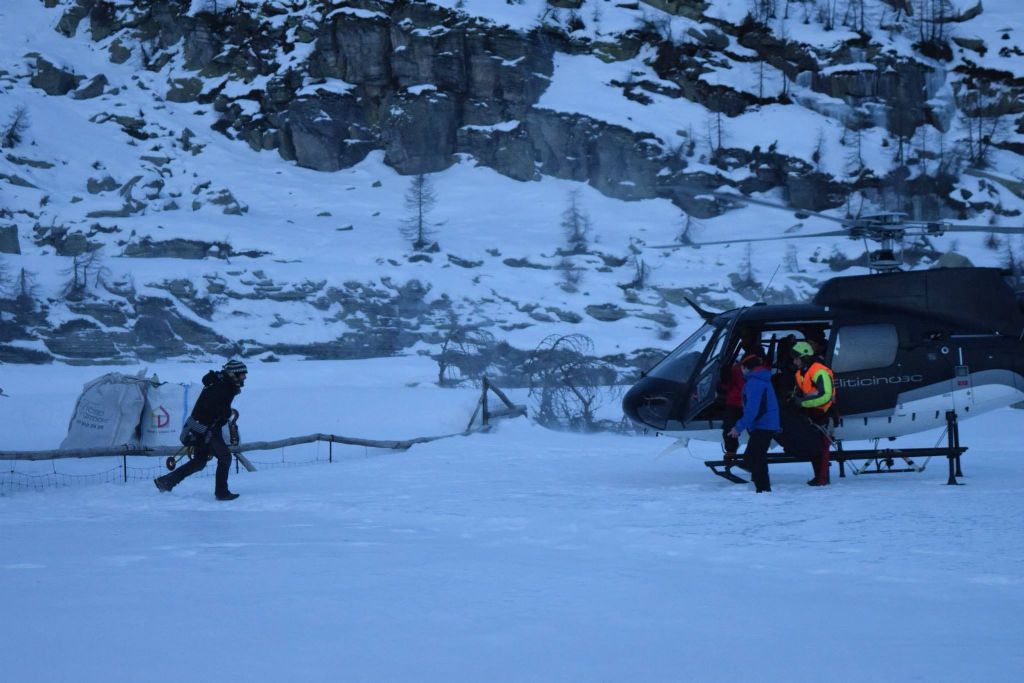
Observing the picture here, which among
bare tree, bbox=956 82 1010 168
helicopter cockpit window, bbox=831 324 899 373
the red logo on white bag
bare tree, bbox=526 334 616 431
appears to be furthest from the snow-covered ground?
bare tree, bbox=956 82 1010 168

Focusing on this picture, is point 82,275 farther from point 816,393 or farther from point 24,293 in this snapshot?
point 816,393

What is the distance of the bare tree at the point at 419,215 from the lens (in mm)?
50438

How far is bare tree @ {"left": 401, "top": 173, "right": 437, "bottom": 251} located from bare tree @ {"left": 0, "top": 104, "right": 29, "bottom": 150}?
2435 cm

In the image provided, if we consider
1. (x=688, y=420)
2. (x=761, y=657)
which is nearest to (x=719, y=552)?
(x=761, y=657)

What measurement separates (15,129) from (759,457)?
59.6 m

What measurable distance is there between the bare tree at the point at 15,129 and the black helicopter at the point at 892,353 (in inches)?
2240

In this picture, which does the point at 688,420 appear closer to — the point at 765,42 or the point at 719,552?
the point at 719,552

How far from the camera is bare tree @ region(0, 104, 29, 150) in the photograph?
55.4 metres

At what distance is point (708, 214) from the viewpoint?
191 feet

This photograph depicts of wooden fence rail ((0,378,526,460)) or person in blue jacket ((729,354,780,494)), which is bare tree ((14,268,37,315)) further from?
person in blue jacket ((729,354,780,494))

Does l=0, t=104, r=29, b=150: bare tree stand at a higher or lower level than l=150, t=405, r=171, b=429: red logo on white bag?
higher

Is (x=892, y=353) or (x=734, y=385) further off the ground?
(x=892, y=353)

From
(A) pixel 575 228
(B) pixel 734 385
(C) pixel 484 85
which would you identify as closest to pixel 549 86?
(C) pixel 484 85

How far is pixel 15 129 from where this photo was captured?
56.2m
